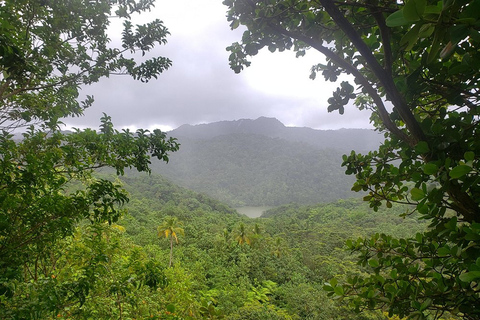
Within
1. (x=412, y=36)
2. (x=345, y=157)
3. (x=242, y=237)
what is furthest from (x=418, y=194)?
(x=242, y=237)

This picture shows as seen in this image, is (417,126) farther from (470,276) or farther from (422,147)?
(470,276)

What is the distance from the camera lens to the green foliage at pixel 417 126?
83 centimetres

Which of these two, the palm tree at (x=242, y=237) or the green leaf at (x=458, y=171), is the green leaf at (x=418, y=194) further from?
the palm tree at (x=242, y=237)

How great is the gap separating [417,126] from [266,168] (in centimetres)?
11153

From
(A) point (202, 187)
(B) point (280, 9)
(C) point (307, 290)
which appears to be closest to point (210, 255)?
(C) point (307, 290)

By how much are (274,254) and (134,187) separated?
36.2 meters

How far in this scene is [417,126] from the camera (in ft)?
3.48

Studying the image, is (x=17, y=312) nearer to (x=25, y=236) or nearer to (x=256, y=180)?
(x=25, y=236)

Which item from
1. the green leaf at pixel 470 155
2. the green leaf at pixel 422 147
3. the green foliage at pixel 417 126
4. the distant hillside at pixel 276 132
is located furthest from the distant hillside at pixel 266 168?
the green leaf at pixel 470 155

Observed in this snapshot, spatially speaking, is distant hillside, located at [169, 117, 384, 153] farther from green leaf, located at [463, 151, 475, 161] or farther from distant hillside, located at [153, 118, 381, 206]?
green leaf, located at [463, 151, 475, 161]

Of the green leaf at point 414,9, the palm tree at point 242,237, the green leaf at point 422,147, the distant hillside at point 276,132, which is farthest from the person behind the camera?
the distant hillside at point 276,132

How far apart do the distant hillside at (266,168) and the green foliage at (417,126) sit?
72183 mm

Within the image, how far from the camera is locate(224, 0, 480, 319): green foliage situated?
32.8 inches

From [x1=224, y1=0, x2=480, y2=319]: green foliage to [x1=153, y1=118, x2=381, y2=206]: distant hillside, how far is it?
2842 inches
